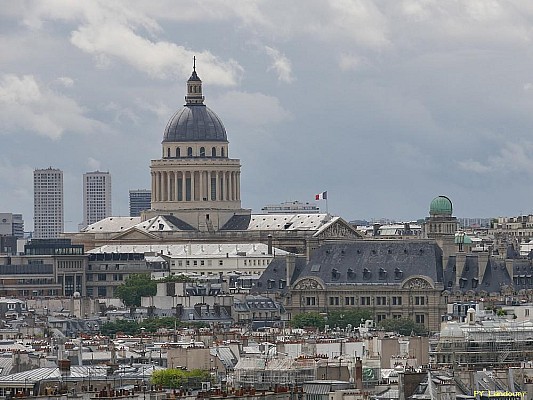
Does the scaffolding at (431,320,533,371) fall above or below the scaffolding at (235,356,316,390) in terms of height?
above

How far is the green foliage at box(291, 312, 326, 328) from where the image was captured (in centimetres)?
17312

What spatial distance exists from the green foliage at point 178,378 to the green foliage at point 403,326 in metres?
69.6

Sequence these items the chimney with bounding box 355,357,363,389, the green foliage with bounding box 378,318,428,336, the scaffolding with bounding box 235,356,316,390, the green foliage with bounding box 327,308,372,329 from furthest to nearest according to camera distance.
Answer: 1. the green foliage with bounding box 327,308,372,329
2. the green foliage with bounding box 378,318,428,336
3. the scaffolding with bounding box 235,356,316,390
4. the chimney with bounding box 355,357,363,389

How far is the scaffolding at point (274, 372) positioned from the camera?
294ft

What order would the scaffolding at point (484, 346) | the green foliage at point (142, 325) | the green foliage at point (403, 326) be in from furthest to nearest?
the green foliage at point (403, 326) → the green foliage at point (142, 325) → the scaffolding at point (484, 346)

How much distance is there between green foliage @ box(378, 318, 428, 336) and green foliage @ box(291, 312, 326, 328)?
3.17 meters

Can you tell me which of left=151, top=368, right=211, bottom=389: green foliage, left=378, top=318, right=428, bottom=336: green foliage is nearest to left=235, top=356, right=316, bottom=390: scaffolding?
left=151, top=368, right=211, bottom=389: green foliage

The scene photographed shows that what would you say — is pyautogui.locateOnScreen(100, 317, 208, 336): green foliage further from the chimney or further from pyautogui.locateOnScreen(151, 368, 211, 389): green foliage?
the chimney

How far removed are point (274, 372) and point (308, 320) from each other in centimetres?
8798

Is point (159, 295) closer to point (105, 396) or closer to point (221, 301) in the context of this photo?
point (221, 301)

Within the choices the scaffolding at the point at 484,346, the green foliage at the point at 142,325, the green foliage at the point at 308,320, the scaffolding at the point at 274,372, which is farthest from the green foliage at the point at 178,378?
the green foliage at the point at 308,320

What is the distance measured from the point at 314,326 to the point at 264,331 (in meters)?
22.8

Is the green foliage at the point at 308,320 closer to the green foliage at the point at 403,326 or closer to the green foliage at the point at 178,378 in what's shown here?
the green foliage at the point at 403,326

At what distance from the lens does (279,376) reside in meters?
91.2
